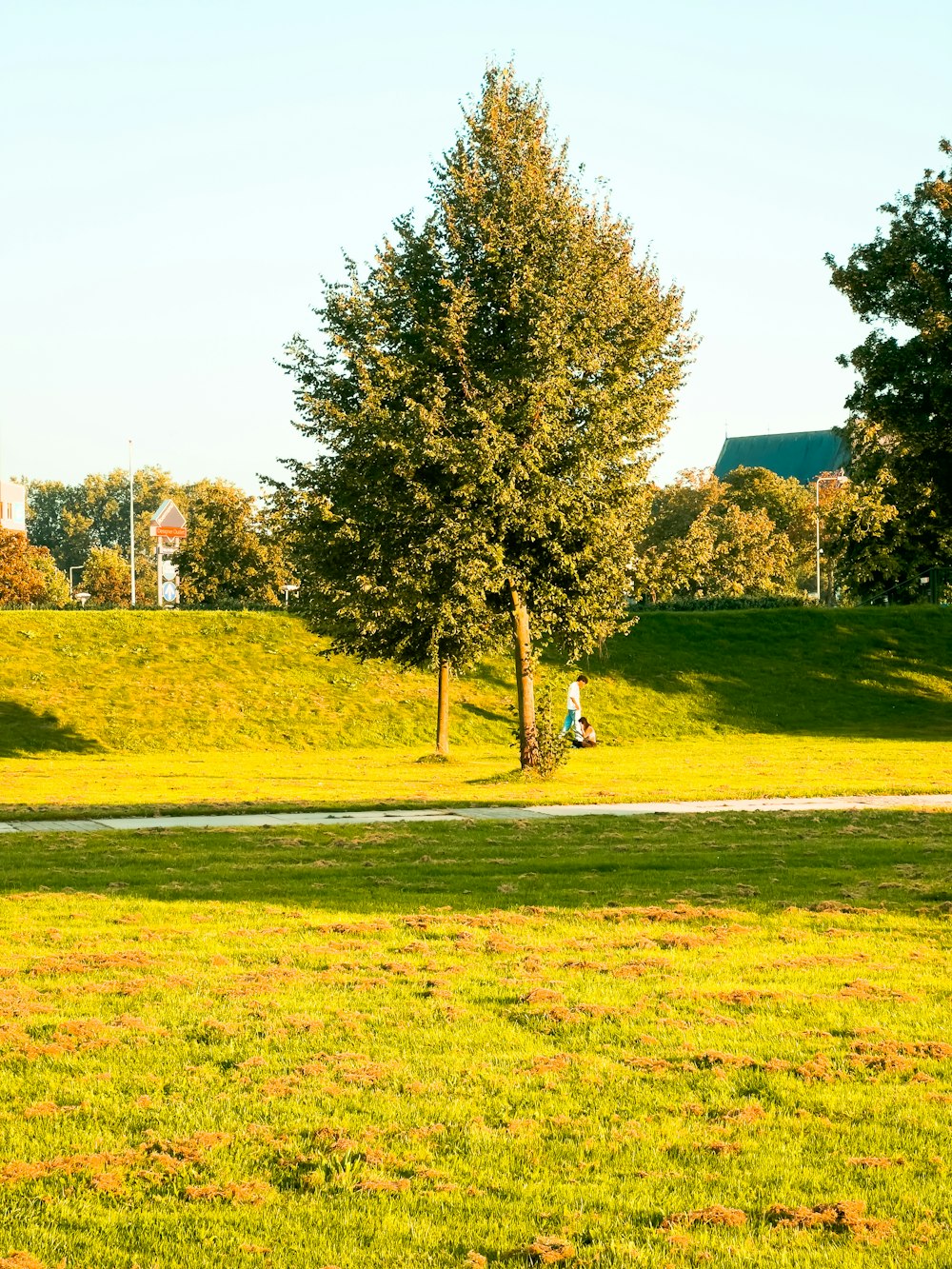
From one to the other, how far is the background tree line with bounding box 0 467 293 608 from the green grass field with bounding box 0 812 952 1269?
16.8 meters

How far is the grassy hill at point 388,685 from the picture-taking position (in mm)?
35969

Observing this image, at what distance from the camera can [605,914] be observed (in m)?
9.90

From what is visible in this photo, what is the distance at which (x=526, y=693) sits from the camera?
23.3m

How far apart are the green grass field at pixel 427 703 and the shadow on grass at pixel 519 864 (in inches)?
294

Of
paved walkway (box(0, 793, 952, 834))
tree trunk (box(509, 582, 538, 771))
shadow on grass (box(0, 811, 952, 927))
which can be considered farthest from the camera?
tree trunk (box(509, 582, 538, 771))

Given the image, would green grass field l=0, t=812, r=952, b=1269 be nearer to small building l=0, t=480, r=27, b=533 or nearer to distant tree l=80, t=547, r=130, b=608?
distant tree l=80, t=547, r=130, b=608

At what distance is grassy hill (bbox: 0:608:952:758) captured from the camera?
118 feet

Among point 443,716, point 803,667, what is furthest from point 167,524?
point 443,716

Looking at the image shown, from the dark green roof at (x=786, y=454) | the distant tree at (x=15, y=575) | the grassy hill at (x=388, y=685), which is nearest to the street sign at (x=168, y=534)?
the distant tree at (x=15, y=575)

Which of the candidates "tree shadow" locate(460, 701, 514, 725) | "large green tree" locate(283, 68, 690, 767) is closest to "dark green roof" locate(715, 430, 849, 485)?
"tree shadow" locate(460, 701, 514, 725)

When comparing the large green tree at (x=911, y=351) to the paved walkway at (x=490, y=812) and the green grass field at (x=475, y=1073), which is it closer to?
the paved walkway at (x=490, y=812)

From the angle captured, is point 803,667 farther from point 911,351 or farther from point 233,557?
point 233,557

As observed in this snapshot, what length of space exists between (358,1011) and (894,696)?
36.5 metres

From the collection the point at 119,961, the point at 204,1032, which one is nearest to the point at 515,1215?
the point at 204,1032
